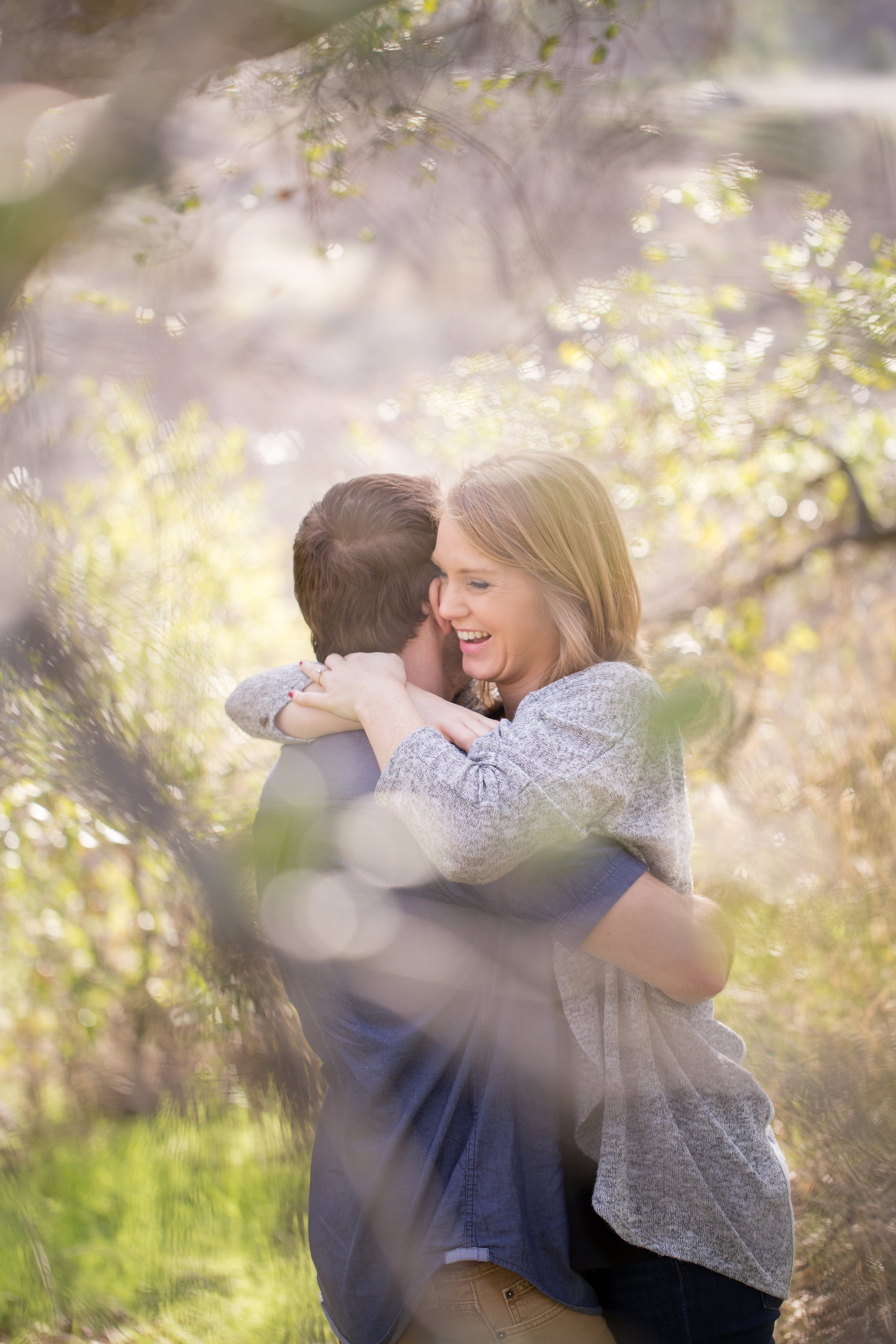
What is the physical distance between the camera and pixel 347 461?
8.46ft

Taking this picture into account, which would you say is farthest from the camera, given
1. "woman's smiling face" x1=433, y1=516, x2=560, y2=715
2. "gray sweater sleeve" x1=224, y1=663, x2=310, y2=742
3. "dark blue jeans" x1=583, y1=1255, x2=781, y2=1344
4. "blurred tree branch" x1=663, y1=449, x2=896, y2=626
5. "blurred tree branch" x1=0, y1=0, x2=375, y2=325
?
"blurred tree branch" x1=663, y1=449, x2=896, y2=626

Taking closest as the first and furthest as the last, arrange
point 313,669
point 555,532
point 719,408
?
point 555,532 < point 313,669 < point 719,408

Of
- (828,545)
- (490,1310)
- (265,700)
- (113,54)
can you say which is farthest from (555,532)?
(828,545)

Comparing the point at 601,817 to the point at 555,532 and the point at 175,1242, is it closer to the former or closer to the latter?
the point at 555,532

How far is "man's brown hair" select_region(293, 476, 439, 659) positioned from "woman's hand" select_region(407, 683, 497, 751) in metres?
0.14

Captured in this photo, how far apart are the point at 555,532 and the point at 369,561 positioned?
11.1 inches

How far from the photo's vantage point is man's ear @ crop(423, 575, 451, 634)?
1378 mm

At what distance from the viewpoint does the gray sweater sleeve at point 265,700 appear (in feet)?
4.81

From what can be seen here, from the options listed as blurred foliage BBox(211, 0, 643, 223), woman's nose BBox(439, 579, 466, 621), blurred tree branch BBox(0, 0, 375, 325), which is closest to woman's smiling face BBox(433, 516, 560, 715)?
woman's nose BBox(439, 579, 466, 621)

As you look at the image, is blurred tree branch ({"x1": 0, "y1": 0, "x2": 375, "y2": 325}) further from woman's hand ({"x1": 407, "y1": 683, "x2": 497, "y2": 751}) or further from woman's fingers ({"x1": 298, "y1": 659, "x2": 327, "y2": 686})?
woman's hand ({"x1": 407, "y1": 683, "x2": 497, "y2": 751})

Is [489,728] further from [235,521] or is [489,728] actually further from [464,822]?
[235,521]

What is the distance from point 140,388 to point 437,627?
3.73 ft

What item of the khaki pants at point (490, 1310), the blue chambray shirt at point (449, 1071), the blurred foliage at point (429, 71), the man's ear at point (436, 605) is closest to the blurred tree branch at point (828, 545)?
the blurred foliage at point (429, 71)

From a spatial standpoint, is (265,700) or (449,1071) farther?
(265,700)
